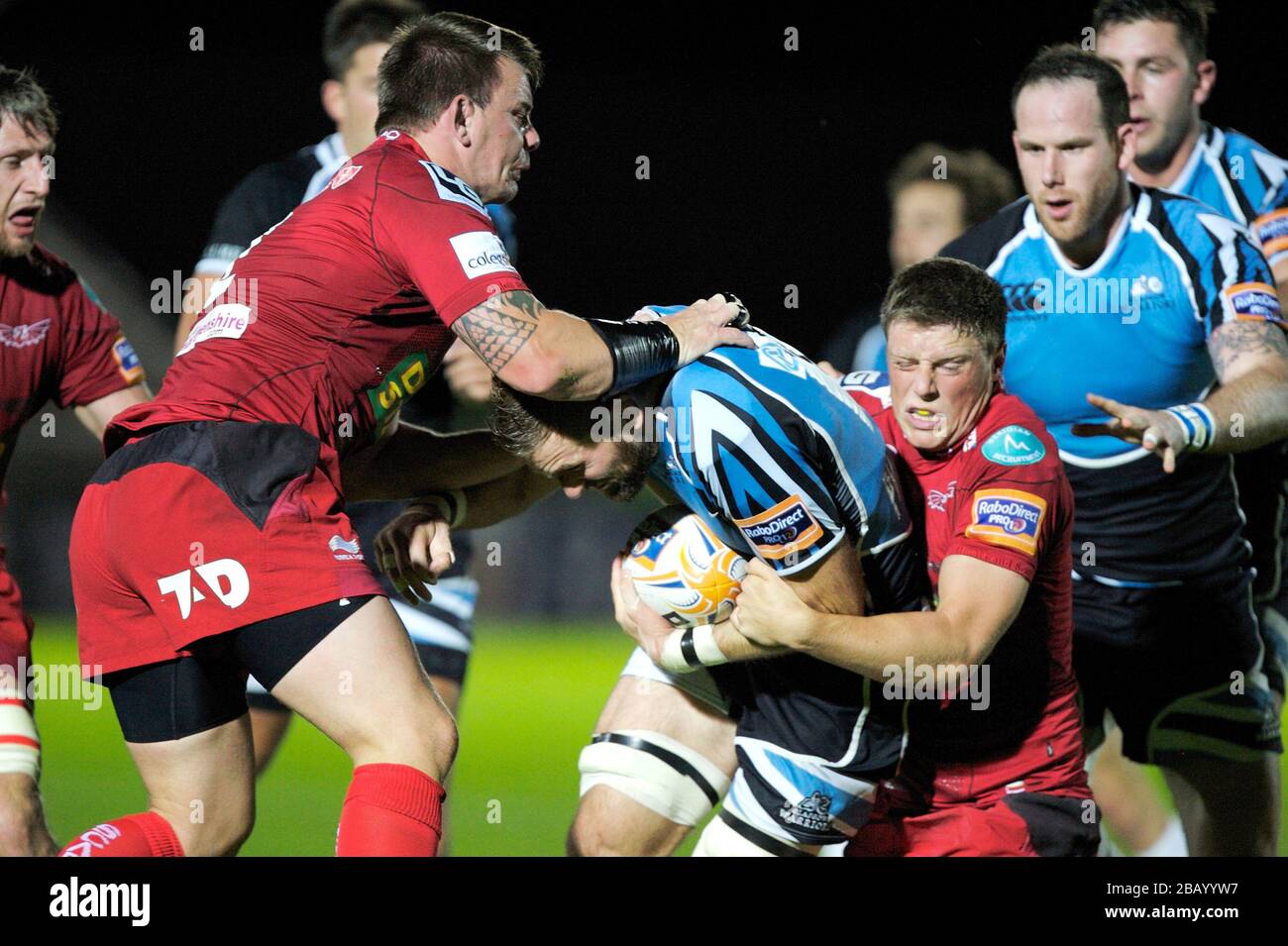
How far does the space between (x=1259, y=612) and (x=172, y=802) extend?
3.38m

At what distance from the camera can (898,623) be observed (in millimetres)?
2840

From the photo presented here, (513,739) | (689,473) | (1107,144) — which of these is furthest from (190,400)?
(513,739)

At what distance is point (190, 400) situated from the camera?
9.07 ft

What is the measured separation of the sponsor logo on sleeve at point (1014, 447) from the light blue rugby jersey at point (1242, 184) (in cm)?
191

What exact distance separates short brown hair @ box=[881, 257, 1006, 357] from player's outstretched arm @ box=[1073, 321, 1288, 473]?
30 centimetres

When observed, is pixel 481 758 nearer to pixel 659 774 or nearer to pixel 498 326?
pixel 659 774

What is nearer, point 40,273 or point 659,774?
point 659,774

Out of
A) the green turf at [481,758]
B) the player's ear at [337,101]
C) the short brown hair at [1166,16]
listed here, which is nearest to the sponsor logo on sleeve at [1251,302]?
the short brown hair at [1166,16]

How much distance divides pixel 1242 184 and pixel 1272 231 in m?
0.19

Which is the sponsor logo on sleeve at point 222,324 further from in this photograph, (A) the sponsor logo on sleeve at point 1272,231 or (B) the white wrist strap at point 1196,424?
(A) the sponsor logo on sleeve at point 1272,231

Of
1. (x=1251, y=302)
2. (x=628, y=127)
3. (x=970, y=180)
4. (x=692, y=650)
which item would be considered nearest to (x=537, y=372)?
(x=692, y=650)

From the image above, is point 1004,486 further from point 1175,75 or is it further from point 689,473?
point 1175,75

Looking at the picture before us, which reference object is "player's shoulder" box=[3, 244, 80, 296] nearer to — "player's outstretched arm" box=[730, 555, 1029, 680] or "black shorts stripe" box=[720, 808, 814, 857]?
"player's outstretched arm" box=[730, 555, 1029, 680]

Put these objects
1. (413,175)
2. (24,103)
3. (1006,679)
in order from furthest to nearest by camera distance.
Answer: (24,103), (1006,679), (413,175)
